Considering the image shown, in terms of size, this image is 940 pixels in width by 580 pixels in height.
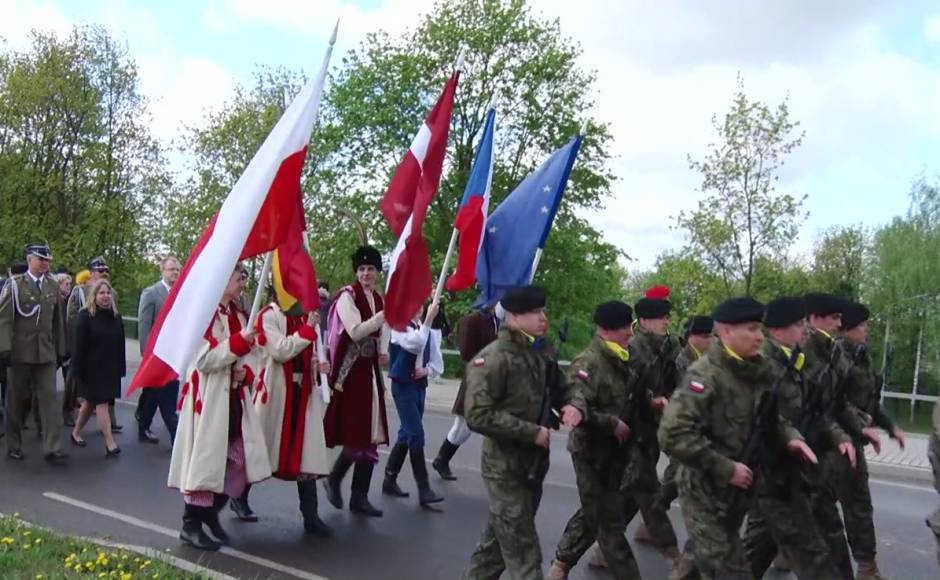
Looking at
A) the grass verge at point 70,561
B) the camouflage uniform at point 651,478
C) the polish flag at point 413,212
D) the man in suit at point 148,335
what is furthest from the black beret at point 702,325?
the man in suit at point 148,335

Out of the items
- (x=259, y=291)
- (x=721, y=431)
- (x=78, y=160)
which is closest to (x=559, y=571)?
(x=721, y=431)

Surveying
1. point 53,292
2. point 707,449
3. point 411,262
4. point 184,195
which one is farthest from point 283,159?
point 184,195

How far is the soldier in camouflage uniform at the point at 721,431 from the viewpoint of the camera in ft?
14.4

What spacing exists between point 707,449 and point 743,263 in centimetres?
1706

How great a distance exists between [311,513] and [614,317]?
2.85 metres

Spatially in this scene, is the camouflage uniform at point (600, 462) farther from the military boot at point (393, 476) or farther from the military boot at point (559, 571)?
the military boot at point (393, 476)

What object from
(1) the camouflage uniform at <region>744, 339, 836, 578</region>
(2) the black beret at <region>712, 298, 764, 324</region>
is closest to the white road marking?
(1) the camouflage uniform at <region>744, 339, 836, 578</region>

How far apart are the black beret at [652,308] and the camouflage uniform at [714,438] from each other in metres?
2.08

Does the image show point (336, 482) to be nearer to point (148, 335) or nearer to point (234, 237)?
point (234, 237)

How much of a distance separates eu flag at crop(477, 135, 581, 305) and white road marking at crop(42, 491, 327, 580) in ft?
9.60

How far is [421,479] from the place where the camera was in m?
7.90

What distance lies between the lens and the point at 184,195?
34.3 m

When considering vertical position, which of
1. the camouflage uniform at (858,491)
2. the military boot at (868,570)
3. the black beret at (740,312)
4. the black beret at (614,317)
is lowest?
the military boot at (868,570)

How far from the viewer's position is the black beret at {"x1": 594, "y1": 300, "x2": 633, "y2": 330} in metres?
5.68
